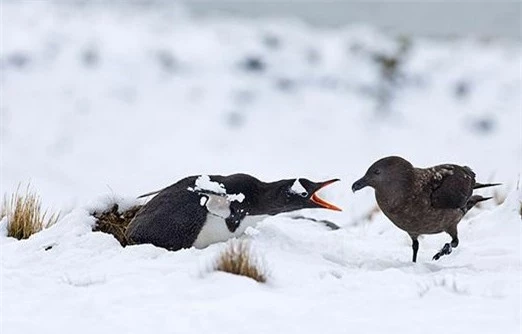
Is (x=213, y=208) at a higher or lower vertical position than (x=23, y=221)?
higher

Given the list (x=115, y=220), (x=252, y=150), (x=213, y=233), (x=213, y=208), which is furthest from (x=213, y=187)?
(x=252, y=150)

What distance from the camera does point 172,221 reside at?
6.20 metres

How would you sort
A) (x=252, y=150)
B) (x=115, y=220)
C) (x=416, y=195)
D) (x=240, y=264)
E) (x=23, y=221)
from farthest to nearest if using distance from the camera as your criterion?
(x=252, y=150) → (x=23, y=221) → (x=115, y=220) → (x=416, y=195) → (x=240, y=264)

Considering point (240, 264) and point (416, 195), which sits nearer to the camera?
point (240, 264)

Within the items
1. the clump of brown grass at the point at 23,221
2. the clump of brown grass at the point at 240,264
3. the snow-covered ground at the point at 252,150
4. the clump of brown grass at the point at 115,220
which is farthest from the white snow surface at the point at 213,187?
the clump of brown grass at the point at 23,221

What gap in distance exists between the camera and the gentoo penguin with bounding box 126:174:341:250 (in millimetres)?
6137

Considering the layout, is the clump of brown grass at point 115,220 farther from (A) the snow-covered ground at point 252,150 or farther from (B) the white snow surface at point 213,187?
(B) the white snow surface at point 213,187

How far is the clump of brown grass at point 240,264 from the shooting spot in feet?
16.9

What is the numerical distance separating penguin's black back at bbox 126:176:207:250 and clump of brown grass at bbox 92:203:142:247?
0.25m

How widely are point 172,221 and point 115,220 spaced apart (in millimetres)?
795

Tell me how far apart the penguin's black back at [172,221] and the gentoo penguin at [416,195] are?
982 mm

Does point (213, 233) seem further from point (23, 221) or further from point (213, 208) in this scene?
point (23, 221)

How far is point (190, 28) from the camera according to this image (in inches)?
1004

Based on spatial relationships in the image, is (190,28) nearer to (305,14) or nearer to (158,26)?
(158,26)
